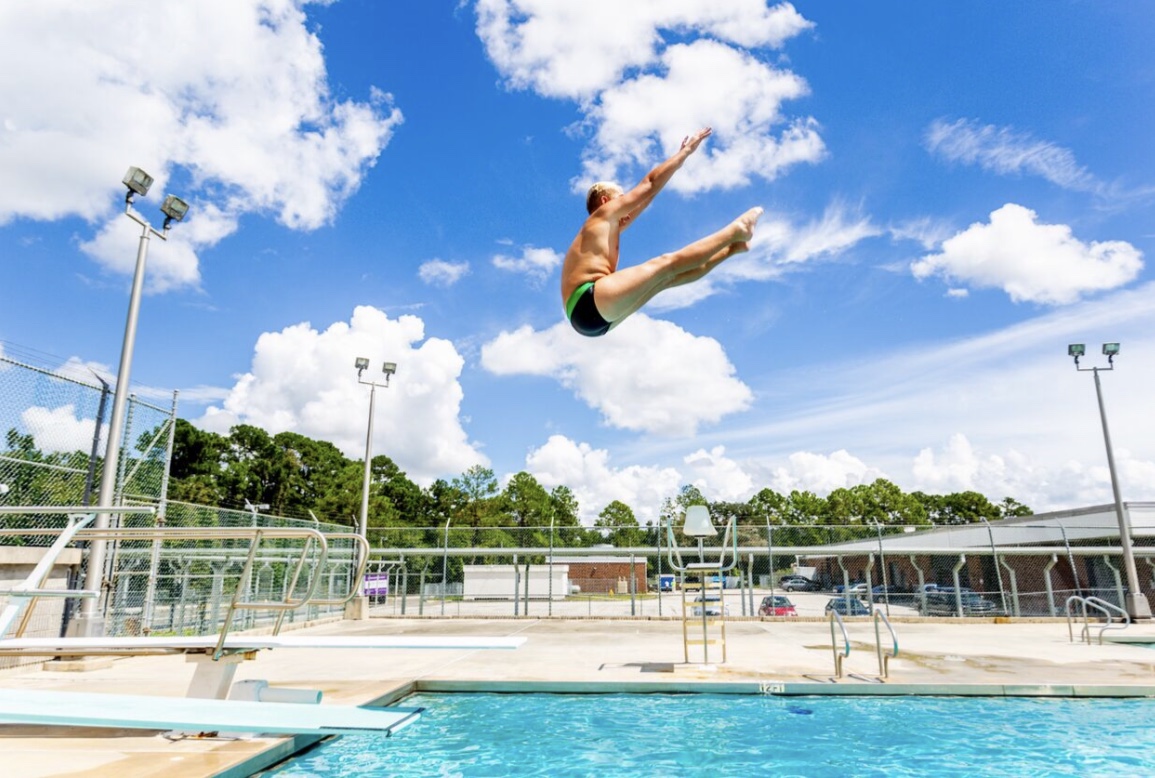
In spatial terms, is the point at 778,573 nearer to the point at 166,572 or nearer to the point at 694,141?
the point at 166,572

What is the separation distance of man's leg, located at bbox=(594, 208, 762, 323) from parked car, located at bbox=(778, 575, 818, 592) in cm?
1978

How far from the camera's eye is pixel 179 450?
50375mm

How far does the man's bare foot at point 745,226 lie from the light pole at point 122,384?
827 centimetres

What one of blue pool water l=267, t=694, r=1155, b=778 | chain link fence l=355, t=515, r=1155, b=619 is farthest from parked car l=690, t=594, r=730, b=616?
blue pool water l=267, t=694, r=1155, b=778

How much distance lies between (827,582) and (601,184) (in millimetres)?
25307

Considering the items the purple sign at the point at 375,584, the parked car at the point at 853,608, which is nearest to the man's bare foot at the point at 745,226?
the purple sign at the point at 375,584

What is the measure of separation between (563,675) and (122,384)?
6693 millimetres

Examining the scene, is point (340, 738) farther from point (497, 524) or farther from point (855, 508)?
point (855, 508)

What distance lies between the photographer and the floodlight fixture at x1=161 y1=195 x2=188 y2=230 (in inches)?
365

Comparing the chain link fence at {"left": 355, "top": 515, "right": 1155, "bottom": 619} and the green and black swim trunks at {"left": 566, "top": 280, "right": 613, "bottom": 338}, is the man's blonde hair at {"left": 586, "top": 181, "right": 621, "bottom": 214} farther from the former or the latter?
the chain link fence at {"left": 355, "top": 515, "right": 1155, "bottom": 619}

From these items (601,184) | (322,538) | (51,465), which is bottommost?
(322,538)

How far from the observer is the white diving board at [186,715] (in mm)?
3632

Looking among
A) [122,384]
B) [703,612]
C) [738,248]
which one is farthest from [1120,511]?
[122,384]

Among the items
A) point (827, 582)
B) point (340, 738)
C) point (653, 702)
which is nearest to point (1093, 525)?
point (827, 582)
